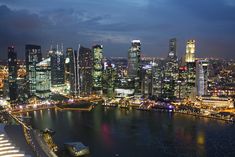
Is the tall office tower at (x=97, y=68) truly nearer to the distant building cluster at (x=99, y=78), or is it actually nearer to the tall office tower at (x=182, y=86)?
the distant building cluster at (x=99, y=78)

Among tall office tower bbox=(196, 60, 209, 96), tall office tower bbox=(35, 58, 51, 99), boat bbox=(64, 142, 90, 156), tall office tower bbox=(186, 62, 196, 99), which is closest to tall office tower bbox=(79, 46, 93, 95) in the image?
tall office tower bbox=(35, 58, 51, 99)

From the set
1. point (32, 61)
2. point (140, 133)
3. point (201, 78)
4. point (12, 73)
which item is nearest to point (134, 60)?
point (201, 78)

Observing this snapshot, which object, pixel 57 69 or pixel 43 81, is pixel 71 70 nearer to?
pixel 57 69

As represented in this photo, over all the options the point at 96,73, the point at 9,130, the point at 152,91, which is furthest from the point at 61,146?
the point at 96,73

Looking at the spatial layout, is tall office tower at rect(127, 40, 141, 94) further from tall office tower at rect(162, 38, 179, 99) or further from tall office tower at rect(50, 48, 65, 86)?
tall office tower at rect(50, 48, 65, 86)

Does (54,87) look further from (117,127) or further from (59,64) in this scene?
(117,127)
